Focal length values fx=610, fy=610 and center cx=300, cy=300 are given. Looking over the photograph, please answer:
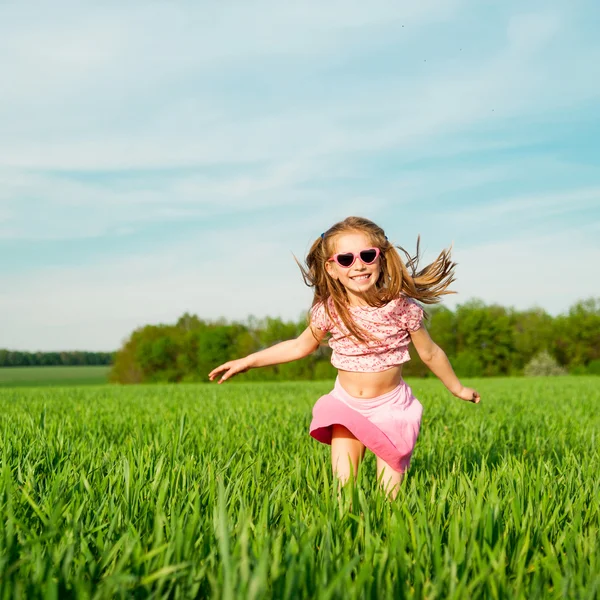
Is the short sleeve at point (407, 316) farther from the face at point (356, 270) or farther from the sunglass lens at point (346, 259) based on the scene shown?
the sunglass lens at point (346, 259)

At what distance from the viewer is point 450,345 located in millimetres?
61875

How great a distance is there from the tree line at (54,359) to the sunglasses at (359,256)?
295ft

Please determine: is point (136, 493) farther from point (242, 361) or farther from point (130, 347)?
point (130, 347)

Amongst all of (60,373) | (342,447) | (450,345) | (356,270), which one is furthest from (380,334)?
(60,373)

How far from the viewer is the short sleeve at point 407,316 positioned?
333 centimetres

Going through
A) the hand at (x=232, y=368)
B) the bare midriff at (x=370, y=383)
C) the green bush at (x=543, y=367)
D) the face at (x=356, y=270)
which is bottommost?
the green bush at (x=543, y=367)

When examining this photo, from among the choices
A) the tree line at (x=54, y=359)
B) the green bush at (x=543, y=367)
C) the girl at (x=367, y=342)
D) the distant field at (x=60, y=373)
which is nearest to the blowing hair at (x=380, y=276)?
the girl at (x=367, y=342)

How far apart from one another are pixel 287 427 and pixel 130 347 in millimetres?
68050

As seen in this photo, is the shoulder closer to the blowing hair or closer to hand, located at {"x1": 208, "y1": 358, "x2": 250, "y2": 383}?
the blowing hair

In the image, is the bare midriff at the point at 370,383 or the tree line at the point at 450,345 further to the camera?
the tree line at the point at 450,345

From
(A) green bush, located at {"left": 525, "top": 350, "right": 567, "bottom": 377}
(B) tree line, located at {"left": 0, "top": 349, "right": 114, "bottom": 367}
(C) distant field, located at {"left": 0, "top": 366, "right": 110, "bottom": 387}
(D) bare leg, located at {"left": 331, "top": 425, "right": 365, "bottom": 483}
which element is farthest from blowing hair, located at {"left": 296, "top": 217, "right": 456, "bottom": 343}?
(B) tree line, located at {"left": 0, "top": 349, "right": 114, "bottom": 367}

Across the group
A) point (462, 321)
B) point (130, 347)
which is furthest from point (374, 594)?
Result: point (130, 347)

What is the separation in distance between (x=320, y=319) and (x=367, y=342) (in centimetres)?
31

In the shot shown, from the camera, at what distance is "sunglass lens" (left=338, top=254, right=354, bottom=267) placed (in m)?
3.22
